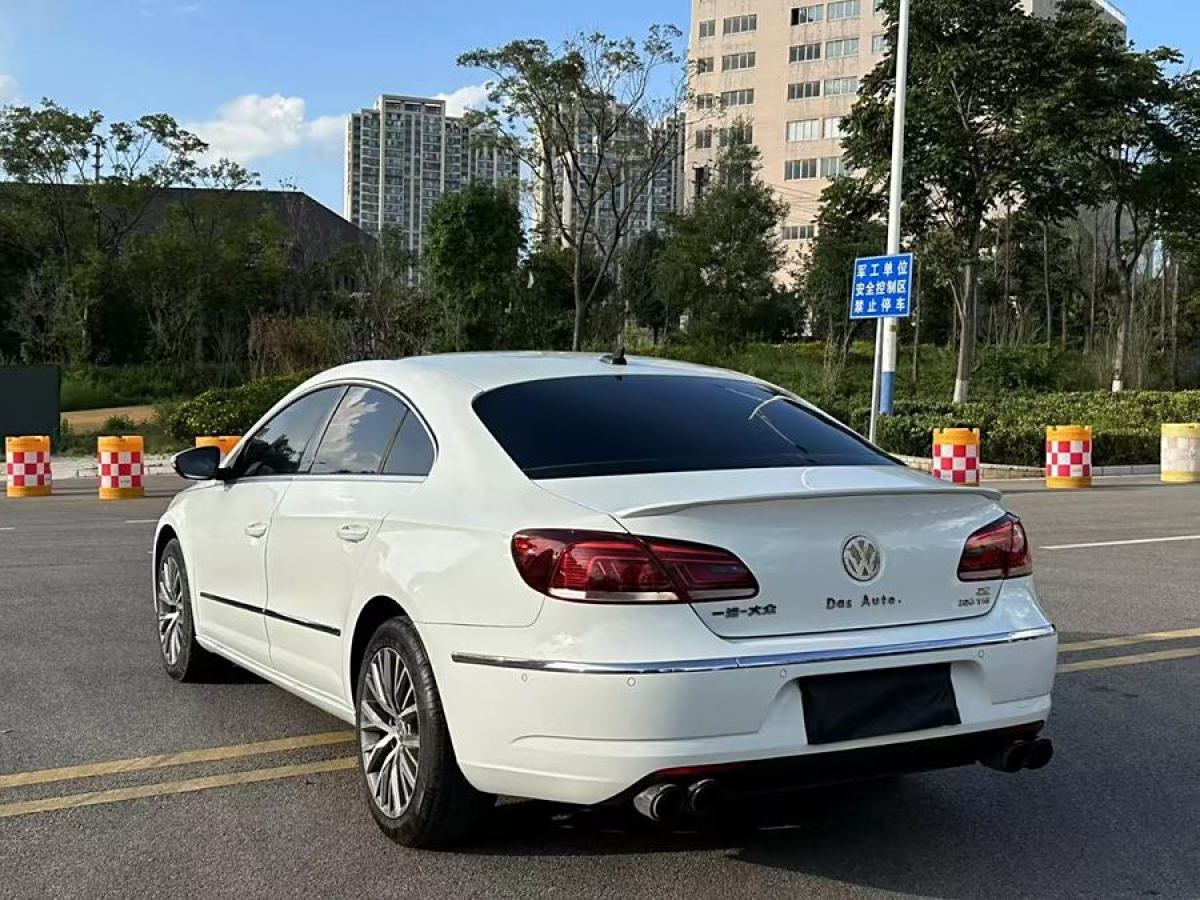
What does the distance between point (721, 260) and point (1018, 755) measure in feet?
156

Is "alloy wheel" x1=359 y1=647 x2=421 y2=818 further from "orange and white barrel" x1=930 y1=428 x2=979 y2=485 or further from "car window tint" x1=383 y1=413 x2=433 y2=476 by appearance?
"orange and white barrel" x1=930 y1=428 x2=979 y2=485

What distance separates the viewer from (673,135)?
131 feet

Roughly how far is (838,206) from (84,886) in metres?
33.1

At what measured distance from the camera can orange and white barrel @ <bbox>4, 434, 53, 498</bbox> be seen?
16.6 meters

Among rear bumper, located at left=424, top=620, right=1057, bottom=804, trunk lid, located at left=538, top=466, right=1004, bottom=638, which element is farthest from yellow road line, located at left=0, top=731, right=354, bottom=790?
trunk lid, located at left=538, top=466, right=1004, bottom=638

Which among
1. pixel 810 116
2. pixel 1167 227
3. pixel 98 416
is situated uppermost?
pixel 810 116

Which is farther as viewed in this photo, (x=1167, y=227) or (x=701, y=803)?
(x=1167, y=227)

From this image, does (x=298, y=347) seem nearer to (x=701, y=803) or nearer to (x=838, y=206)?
(x=838, y=206)

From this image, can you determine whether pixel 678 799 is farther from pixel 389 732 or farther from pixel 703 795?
pixel 389 732

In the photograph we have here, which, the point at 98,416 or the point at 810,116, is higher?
the point at 810,116

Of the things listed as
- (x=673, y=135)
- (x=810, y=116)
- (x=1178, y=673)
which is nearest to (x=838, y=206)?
(x=673, y=135)

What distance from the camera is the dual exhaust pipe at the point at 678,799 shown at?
10.2 feet

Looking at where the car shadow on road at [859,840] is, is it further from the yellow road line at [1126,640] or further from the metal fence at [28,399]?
the metal fence at [28,399]

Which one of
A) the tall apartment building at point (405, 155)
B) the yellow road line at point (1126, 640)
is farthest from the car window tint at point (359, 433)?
the tall apartment building at point (405, 155)
